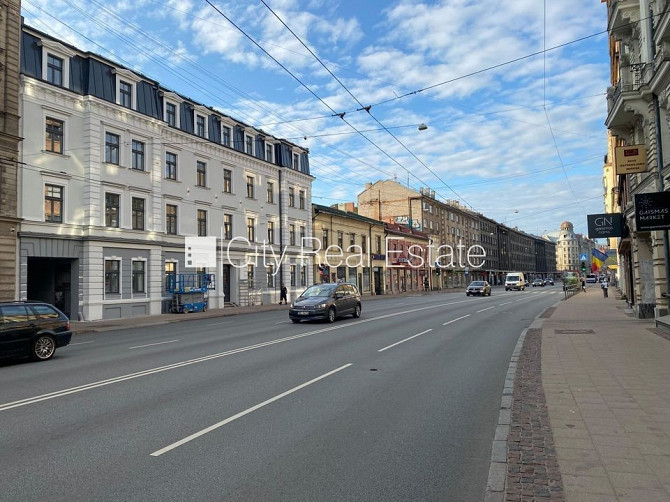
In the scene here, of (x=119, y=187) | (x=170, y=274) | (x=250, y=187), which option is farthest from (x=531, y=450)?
(x=250, y=187)

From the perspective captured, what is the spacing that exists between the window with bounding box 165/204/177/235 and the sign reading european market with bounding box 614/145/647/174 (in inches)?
934

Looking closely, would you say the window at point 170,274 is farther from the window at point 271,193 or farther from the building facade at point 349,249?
the building facade at point 349,249

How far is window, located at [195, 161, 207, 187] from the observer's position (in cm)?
3172

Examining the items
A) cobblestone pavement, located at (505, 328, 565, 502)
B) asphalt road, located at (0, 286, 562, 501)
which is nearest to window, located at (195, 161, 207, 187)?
asphalt road, located at (0, 286, 562, 501)

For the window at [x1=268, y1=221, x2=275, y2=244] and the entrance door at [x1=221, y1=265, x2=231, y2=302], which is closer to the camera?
the entrance door at [x1=221, y1=265, x2=231, y2=302]

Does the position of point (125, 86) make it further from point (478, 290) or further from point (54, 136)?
point (478, 290)

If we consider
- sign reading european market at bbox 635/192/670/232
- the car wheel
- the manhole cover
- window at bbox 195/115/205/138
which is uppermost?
window at bbox 195/115/205/138

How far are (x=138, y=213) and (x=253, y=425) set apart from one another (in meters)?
24.0

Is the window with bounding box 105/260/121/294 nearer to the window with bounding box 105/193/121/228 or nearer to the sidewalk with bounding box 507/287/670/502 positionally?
the window with bounding box 105/193/121/228

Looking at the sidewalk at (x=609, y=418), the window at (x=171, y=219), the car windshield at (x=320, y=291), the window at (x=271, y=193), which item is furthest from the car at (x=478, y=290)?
the sidewalk at (x=609, y=418)

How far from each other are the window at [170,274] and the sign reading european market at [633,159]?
2360 centimetres

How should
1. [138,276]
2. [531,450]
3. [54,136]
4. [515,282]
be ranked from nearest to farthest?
[531,450], [54,136], [138,276], [515,282]

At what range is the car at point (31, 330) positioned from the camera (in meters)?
10.8

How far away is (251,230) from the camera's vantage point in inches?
1455
